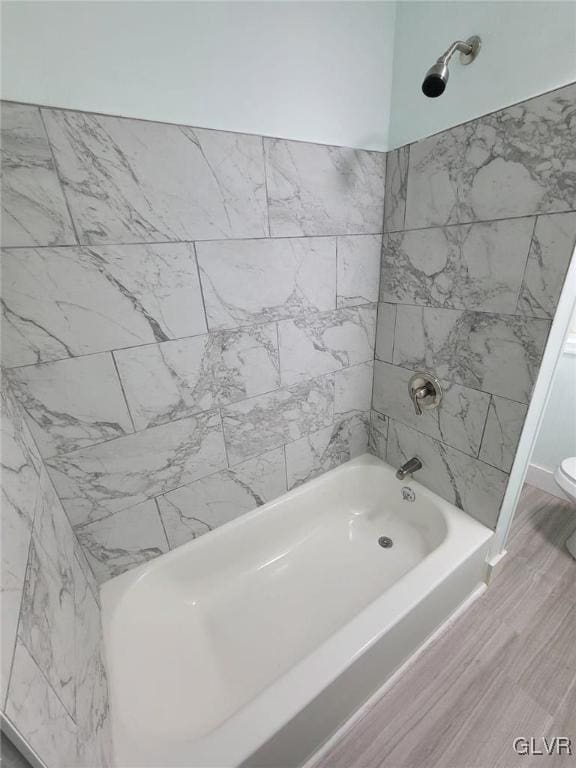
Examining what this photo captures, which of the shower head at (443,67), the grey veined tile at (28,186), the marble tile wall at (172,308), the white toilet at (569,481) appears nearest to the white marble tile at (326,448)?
the marble tile wall at (172,308)

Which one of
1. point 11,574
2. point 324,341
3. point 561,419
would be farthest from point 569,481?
point 11,574

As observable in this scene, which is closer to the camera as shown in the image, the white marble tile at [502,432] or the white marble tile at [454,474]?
the white marble tile at [502,432]

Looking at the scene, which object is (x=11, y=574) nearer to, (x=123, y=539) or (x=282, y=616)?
(x=123, y=539)

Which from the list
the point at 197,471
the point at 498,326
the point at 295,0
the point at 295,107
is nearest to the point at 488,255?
the point at 498,326

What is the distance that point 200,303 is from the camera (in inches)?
39.9

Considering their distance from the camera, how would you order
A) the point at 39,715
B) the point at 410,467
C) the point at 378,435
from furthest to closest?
the point at 378,435, the point at 410,467, the point at 39,715

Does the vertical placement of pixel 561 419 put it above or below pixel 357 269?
below

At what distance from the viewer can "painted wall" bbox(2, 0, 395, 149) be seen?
0.67m

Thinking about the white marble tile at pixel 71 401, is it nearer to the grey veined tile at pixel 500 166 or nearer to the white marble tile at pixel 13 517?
the white marble tile at pixel 13 517

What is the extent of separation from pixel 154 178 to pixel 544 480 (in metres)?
2.44

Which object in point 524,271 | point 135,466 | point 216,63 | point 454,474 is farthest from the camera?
point 454,474

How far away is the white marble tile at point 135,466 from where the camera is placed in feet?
3.16

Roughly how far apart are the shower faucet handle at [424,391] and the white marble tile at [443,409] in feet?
0.08

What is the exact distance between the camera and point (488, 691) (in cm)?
104
